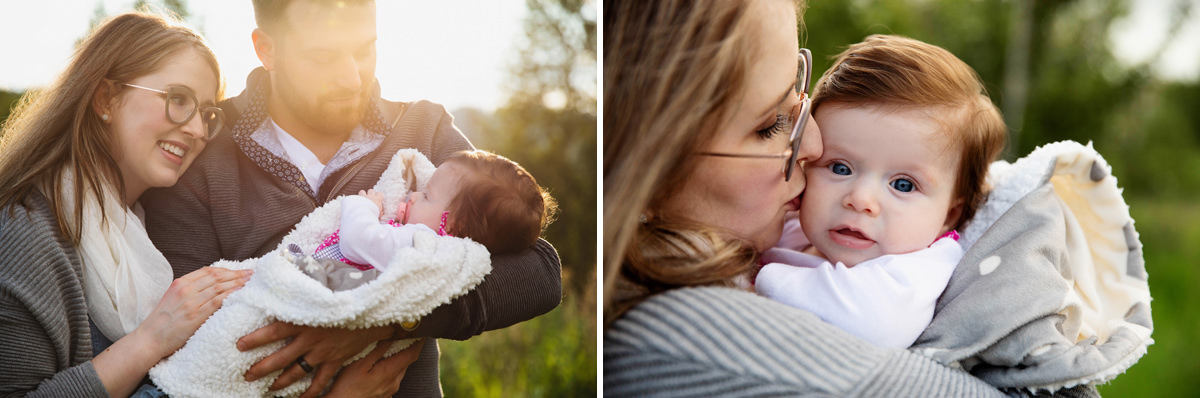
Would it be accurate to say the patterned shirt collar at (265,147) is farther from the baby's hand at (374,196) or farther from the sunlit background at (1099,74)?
the sunlit background at (1099,74)

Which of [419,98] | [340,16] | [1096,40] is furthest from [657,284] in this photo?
[1096,40]

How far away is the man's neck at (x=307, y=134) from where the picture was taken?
151 cm

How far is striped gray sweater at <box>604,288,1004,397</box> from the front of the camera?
125cm

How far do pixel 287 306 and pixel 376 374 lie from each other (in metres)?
0.29

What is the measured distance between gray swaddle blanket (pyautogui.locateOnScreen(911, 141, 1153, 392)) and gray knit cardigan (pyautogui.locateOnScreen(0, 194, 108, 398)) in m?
1.52

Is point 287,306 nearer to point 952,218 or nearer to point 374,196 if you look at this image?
point 374,196

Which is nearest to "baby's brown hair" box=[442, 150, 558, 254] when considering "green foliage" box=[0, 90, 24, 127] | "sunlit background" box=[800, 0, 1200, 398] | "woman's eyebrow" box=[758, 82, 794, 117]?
"woman's eyebrow" box=[758, 82, 794, 117]

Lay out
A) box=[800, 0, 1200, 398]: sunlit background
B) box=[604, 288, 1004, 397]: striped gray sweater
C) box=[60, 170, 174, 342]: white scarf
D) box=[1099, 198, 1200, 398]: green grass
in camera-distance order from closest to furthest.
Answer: box=[604, 288, 1004, 397]: striped gray sweater → box=[60, 170, 174, 342]: white scarf → box=[1099, 198, 1200, 398]: green grass → box=[800, 0, 1200, 398]: sunlit background

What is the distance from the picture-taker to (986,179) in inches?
70.6

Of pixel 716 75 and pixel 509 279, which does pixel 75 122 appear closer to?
pixel 509 279

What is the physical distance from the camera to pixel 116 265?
137 centimetres

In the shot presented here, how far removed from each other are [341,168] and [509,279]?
0.41 meters

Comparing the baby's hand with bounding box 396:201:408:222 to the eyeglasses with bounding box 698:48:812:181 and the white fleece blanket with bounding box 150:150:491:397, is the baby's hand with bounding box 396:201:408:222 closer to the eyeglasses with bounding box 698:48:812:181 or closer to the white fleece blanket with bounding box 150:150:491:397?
the white fleece blanket with bounding box 150:150:491:397

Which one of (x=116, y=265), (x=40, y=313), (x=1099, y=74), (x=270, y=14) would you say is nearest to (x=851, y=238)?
(x=270, y=14)
